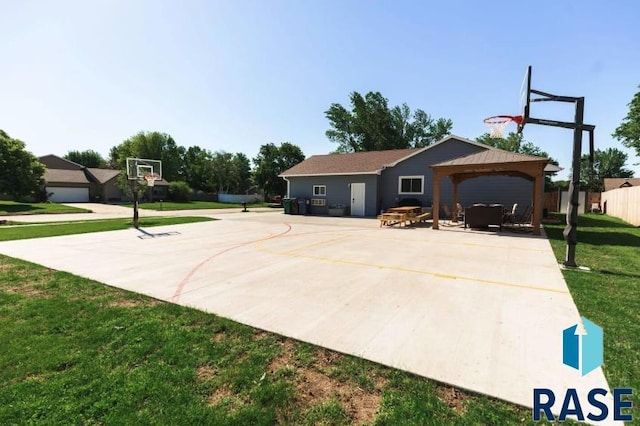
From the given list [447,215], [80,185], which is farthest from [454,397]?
[80,185]

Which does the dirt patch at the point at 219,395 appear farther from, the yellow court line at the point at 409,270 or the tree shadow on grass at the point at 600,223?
the tree shadow on grass at the point at 600,223

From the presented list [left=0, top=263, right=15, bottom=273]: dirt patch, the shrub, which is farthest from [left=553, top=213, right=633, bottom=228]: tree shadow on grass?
the shrub

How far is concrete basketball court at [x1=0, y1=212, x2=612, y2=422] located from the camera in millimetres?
2898

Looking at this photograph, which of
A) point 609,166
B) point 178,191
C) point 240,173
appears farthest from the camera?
point 609,166

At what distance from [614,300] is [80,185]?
5219cm

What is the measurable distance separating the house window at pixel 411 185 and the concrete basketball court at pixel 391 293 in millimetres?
9212

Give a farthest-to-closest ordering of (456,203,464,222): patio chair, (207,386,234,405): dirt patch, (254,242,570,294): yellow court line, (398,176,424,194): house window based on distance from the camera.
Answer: (398,176,424,194): house window, (456,203,464,222): patio chair, (254,242,570,294): yellow court line, (207,386,234,405): dirt patch

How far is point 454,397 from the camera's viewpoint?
241cm

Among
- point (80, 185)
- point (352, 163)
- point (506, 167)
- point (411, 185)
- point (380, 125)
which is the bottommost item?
point (411, 185)

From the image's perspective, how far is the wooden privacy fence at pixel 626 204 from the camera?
52.5 ft

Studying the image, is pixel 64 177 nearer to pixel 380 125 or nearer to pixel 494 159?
pixel 380 125

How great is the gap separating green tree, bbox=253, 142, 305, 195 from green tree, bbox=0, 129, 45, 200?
23594mm

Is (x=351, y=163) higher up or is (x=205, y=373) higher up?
(x=351, y=163)

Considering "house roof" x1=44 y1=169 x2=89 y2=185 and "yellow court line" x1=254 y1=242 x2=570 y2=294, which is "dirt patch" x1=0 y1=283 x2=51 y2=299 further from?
"house roof" x1=44 y1=169 x2=89 y2=185
